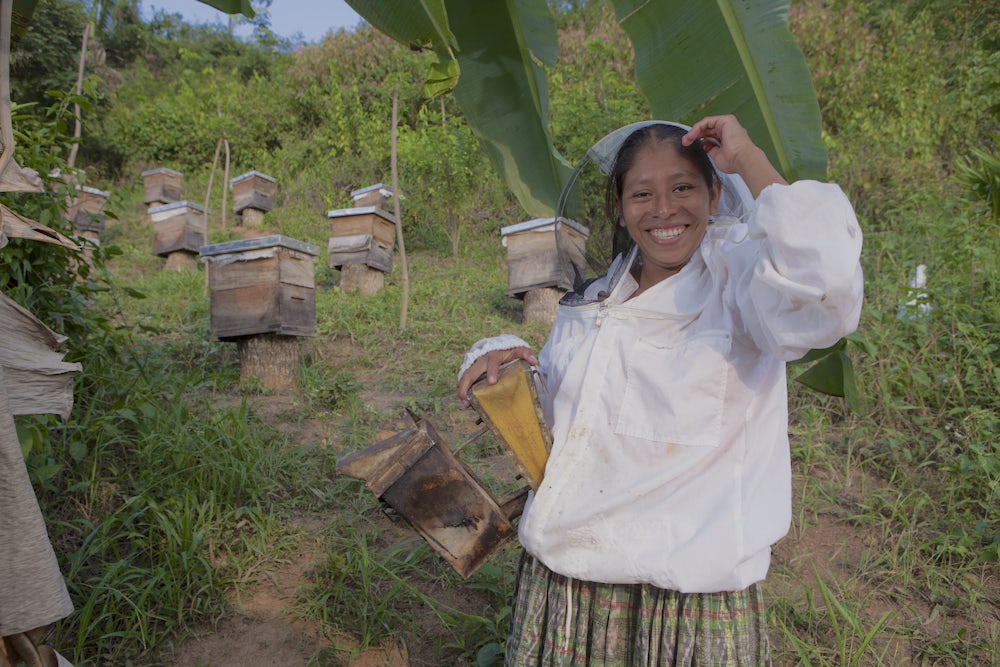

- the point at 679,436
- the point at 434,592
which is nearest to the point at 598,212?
the point at 679,436

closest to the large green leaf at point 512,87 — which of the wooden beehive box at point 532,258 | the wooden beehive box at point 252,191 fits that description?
the wooden beehive box at point 532,258

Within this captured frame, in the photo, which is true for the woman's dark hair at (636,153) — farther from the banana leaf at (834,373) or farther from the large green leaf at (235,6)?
the large green leaf at (235,6)

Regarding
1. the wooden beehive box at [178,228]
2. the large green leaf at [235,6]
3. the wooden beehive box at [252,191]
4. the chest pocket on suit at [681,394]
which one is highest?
the wooden beehive box at [252,191]

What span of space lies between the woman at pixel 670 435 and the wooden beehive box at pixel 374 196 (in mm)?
6878

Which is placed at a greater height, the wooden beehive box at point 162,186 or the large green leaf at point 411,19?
the wooden beehive box at point 162,186

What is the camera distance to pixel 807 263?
38.8 inches

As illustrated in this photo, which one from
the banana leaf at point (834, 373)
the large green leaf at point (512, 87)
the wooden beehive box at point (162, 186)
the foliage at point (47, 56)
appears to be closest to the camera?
the large green leaf at point (512, 87)

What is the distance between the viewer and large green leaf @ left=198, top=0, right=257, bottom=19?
113 cm

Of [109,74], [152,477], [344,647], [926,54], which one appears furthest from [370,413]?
[109,74]

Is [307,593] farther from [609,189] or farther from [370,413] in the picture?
[609,189]

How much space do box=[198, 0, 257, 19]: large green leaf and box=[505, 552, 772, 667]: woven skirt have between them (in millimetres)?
1137

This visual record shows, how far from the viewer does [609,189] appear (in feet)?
4.90

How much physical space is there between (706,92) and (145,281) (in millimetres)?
7247

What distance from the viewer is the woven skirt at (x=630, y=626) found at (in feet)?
4.01
